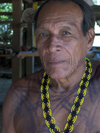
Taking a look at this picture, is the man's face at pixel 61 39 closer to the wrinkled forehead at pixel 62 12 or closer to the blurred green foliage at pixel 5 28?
→ the wrinkled forehead at pixel 62 12

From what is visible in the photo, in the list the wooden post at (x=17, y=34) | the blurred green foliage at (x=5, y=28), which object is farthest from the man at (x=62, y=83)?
the blurred green foliage at (x=5, y=28)

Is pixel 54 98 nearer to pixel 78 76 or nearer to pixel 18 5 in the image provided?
pixel 78 76

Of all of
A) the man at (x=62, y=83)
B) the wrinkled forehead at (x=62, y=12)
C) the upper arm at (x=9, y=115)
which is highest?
the wrinkled forehead at (x=62, y=12)

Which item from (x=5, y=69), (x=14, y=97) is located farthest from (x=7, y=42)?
(x=14, y=97)

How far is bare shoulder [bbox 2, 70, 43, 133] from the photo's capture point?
109 cm

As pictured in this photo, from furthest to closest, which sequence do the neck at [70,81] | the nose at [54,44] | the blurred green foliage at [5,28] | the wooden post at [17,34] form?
the blurred green foliage at [5,28], the wooden post at [17,34], the neck at [70,81], the nose at [54,44]

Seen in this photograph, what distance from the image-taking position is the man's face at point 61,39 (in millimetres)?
896

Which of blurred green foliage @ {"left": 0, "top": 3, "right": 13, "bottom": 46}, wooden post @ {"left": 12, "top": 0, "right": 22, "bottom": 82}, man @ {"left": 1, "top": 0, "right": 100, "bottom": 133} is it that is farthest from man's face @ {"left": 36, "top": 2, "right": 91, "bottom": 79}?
blurred green foliage @ {"left": 0, "top": 3, "right": 13, "bottom": 46}

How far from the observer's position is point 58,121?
98 cm

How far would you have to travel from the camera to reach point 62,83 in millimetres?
1057

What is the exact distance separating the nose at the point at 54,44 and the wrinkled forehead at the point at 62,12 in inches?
3.5

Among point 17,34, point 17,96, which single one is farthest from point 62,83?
point 17,34

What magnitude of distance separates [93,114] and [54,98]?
22 cm

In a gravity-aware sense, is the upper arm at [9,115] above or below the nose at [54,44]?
below
